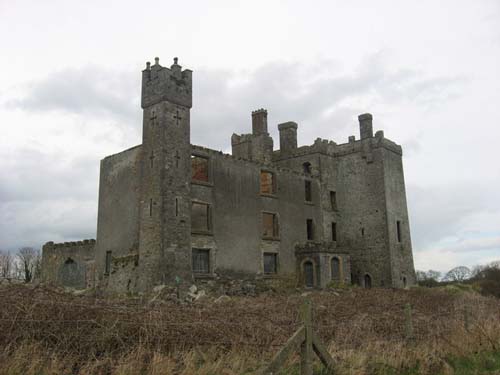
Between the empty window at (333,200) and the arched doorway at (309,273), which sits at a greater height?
the empty window at (333,200)

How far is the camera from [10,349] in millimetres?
7578

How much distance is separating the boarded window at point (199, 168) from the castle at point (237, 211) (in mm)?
58

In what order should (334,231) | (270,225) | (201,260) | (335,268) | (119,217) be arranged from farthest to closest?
(334,231), (335,268), (270,225), (119,217), (201,260)

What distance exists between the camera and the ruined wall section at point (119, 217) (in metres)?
25.8

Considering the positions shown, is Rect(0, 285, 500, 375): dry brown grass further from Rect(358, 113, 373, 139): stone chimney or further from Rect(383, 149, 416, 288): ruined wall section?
Rect(358, 113, 373, 139): stone chimney

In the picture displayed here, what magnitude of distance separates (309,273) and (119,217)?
12.0 metres

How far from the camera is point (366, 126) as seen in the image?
120ft

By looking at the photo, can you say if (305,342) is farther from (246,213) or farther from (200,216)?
(246,213)

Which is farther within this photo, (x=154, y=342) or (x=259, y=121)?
(x=259, y=121)

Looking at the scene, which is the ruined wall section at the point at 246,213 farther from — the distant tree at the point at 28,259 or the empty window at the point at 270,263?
the distant tree at the point at 28,259

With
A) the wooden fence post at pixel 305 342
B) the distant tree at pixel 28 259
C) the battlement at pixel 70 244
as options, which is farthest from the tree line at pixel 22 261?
the wooden fence post at pixel 305 342

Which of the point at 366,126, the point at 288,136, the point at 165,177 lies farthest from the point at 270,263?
the point at 366,126

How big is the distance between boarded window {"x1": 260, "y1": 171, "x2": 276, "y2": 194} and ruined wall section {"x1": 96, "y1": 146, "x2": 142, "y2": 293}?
851 cm

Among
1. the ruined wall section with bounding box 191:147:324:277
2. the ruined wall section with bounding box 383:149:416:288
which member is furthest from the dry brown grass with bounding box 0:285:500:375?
the ruined wall section with bounding box 383:149:416:288
